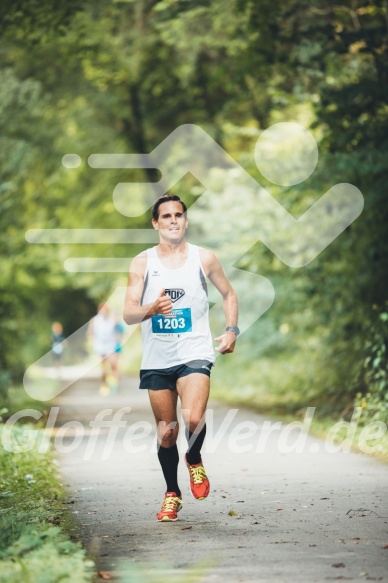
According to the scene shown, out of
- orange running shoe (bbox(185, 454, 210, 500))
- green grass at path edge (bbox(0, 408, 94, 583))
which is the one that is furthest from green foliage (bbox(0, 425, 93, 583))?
orange running shoe (bbox(185, 454, 210, 500))

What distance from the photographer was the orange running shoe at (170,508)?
7379 millimetres

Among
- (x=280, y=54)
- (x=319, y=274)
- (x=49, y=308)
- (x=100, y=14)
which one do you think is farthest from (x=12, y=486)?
(x=49, y=308)

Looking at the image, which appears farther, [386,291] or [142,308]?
[386,291]

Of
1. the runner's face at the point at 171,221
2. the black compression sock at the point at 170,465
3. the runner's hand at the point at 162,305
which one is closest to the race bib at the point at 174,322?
the runner's hand at the point at 162,305

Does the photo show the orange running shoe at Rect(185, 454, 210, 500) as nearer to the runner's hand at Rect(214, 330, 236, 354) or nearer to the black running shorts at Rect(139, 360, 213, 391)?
the black running shorts at Rect(139, 360, 213, 391)

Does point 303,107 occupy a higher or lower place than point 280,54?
lower

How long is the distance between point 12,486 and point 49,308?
183ft

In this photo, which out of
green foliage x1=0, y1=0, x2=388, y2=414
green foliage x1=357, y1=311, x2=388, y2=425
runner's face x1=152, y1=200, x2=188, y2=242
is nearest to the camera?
runner's face x1=152, y1=200, x2=188, y2=242

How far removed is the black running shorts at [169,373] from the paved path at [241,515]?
3.10 feet

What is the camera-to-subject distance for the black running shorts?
7418 mm

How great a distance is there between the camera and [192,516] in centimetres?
766

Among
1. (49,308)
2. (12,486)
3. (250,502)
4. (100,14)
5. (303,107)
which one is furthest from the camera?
(49,308)

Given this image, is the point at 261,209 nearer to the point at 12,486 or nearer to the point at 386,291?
the point at 386,291

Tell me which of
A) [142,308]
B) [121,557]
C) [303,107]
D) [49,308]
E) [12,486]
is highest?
[142,308]
